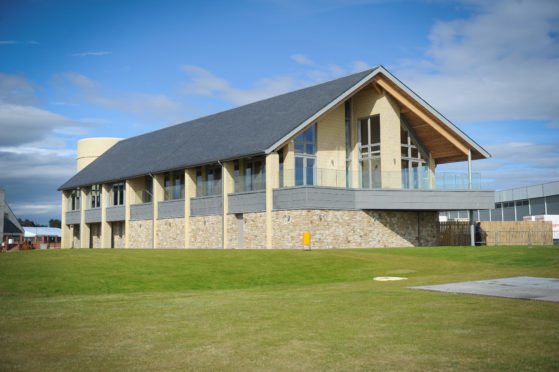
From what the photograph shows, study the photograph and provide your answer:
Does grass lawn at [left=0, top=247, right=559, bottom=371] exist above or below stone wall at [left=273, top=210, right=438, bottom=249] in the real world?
below

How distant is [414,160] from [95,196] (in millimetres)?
29321

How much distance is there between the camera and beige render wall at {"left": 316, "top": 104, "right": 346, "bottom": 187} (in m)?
34.2

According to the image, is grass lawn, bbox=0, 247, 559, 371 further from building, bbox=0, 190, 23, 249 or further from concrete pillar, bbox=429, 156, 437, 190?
building, bbox=0, 190, 23, 249

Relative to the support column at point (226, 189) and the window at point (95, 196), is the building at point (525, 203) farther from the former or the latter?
the window at point (95, 196)

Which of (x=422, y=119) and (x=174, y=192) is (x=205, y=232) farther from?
(x=422, y=119)

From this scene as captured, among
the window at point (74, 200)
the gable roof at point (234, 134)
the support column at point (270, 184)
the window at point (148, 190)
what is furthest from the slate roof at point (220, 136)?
the window at point (148, 190)

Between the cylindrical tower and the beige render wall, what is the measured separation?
31683mm

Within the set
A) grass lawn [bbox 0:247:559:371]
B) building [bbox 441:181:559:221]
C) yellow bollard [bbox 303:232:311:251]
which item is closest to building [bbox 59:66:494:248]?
yellow bollard [bbox 303:232:311:251]

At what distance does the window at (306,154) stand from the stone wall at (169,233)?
1014cm

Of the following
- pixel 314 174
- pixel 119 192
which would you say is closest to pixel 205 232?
pixel 314 174

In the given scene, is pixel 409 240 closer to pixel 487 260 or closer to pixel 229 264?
pixel 487 260

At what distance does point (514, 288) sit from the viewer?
39.7 ft

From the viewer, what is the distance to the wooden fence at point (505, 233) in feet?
125

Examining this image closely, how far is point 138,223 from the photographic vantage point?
4312 centimetres
